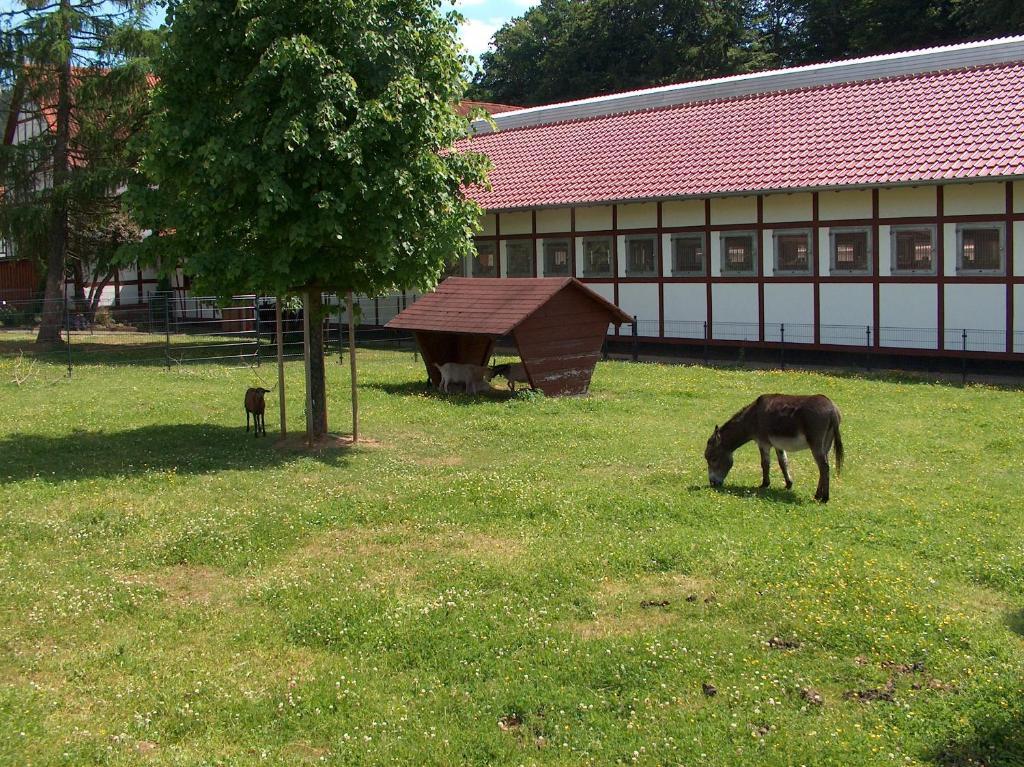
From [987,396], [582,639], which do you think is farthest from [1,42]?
[582,639]

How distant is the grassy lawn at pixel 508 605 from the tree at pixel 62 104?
16110 mm

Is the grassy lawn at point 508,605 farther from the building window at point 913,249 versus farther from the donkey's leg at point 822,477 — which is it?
the building window at point 913,249

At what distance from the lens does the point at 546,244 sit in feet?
96.0

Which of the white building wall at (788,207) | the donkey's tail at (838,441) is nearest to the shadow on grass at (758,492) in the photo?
the donkey's tail at (838,441)

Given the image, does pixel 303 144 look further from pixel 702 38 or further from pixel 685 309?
Answer: pixel 702 38

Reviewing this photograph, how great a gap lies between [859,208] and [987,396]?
5.90 metres

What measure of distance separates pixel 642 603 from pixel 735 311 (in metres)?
17.8

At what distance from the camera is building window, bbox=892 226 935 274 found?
21.6 meters

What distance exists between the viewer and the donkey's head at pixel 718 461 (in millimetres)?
11461

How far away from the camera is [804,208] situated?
23562mm

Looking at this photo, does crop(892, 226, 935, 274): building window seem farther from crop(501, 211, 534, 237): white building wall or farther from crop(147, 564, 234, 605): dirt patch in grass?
crop(147, 564, 234, 605): dirt patch in grass

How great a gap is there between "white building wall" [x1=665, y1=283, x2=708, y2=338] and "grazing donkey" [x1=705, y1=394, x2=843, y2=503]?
46.8 ft

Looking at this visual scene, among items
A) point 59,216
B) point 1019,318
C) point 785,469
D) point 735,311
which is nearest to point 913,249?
point 1019,318

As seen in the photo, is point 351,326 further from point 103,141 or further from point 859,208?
point 103,141
